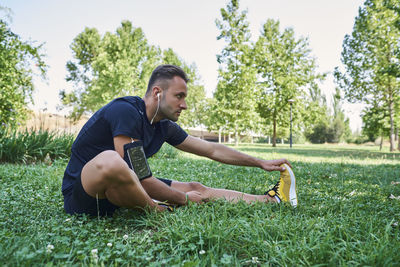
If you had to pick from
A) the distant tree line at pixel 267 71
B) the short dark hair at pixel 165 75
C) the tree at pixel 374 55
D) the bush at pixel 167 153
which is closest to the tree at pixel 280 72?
the distant tree line at pixel 267 71

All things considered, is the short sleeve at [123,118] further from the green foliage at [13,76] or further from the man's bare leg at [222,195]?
the green foliage at [13,76]

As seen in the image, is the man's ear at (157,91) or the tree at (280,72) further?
the tree at (280,72)

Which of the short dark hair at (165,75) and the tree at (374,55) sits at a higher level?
the tree at (374,55)

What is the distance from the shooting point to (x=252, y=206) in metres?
2.56

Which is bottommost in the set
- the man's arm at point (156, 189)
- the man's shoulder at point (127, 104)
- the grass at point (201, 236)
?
the grass at point (201, 236)

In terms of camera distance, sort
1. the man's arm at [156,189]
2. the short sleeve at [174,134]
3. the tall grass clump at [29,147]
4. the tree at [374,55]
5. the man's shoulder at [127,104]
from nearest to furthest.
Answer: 1. the man's arm at [156,189]
2. the man's shoulder at [127,104]
3. the short sleeve at [174,134]
4. the tall grass clump at [29,147]
5. the tree at [374,55]

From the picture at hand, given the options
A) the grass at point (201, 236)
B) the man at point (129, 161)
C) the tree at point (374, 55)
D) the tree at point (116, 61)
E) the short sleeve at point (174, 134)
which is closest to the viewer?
the grass at point (201, 236)

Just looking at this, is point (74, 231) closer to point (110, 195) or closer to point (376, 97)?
point (110, 195)

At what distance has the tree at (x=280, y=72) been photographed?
23.9 m

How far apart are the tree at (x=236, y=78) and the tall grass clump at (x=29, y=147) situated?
16289mm

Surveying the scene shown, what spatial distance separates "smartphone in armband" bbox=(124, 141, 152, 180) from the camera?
6.75 feet

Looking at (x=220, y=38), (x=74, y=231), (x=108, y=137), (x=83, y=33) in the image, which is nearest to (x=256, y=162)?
(x=108, y=137)

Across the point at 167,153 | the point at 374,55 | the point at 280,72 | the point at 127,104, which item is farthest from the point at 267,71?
the point at 127,104

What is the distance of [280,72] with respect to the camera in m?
24.6
